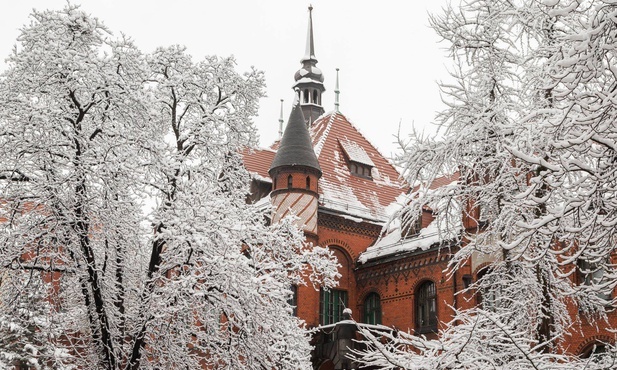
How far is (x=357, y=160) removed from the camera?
30.5 meters

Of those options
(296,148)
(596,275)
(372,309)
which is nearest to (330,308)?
(372,309)

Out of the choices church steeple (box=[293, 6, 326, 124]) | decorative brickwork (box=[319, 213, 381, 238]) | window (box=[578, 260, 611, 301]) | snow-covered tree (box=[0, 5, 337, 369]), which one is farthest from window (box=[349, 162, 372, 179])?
snow-covered tree (box=[0, 5, 337, 369])

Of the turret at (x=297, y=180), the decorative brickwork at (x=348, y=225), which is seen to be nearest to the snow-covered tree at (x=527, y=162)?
the turret at (x=297, y=180)

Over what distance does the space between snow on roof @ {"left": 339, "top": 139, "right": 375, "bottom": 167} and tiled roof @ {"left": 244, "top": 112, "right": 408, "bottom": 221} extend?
0.09 metres

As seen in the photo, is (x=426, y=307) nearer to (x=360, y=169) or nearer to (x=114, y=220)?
(x=360, y=169)

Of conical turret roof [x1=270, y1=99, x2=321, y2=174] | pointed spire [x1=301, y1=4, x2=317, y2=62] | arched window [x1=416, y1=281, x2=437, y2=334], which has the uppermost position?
pointed spire [x1=301, y1=4, x2=317, y2=62]

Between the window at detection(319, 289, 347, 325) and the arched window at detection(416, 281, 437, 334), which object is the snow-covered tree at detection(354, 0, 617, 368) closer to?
the arched window at detection(416, 281, 437, 334)

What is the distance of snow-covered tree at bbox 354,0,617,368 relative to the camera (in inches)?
199

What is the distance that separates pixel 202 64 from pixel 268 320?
5.39 metres

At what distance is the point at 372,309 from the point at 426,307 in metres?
2.76

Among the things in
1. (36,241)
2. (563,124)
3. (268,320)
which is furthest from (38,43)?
(563,124)

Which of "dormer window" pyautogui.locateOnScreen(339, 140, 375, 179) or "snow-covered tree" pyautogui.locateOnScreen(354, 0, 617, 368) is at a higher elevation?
"dormer window" pyautogui.locateOnScreen(339, 140, 375, 179)

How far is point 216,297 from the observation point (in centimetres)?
1204

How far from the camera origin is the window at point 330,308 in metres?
26.8
